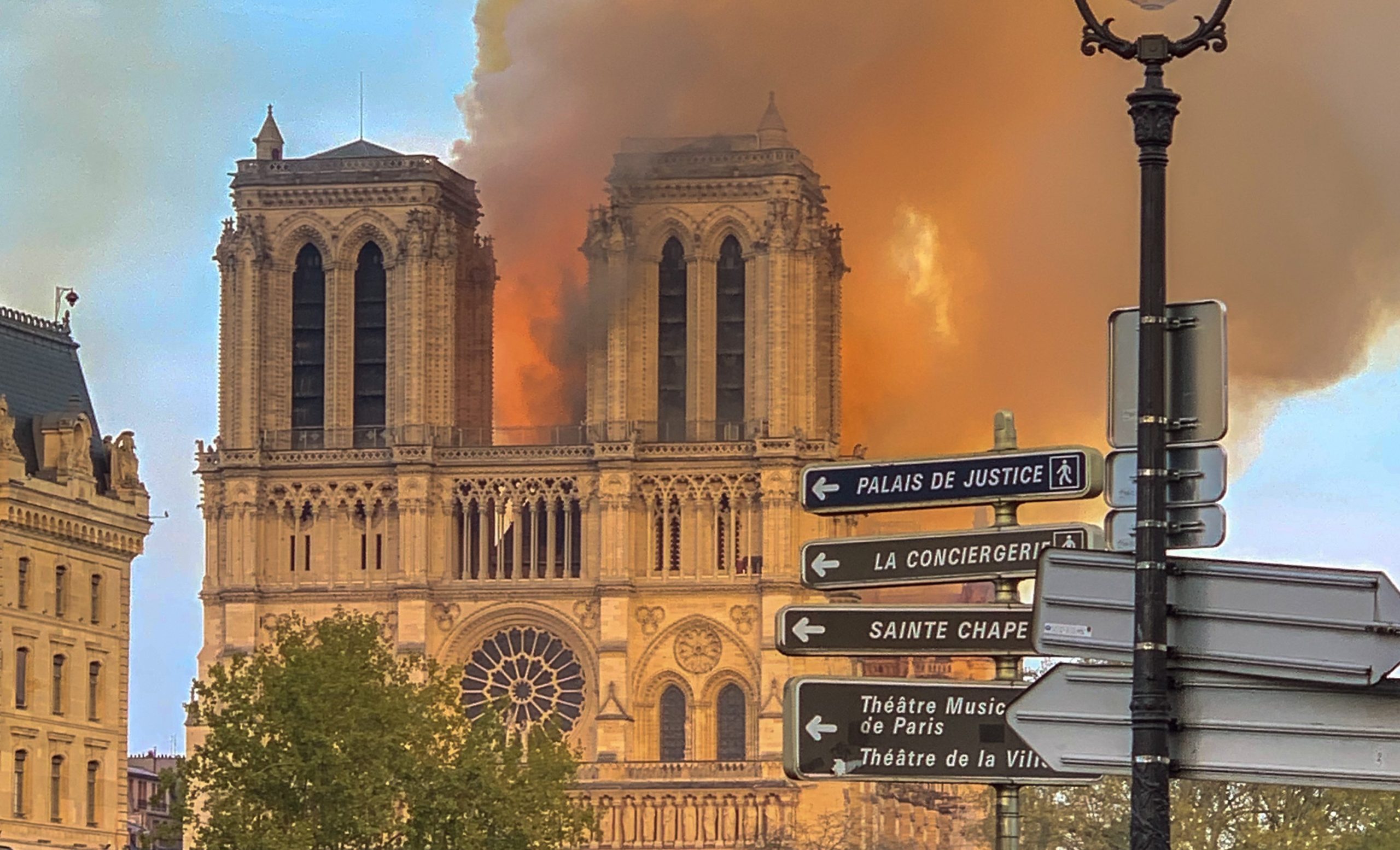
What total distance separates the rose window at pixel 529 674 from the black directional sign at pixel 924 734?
112 metres

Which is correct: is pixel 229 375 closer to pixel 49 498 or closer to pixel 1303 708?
pixel 49 498

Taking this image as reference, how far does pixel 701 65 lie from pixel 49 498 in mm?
51340

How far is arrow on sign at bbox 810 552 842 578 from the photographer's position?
23.8 m

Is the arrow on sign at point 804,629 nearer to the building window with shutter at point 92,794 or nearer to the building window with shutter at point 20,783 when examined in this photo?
Result: the building window with shutter at point 20,783

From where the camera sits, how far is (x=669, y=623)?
133 metres

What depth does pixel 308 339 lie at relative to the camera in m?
137

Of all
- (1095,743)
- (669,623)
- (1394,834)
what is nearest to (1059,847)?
(1394,834)

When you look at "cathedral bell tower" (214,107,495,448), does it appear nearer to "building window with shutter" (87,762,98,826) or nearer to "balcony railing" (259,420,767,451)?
"balcony railing" (259,420,767,451)

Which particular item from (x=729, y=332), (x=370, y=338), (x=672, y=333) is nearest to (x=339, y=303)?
(x=370, y=338)

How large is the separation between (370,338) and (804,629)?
11438cm

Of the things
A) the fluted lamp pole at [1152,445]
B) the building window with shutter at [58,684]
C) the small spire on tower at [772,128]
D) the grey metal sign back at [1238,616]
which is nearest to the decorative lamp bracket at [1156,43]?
the fluted lamp pole at [1152,445]

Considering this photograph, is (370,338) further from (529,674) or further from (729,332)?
(529,674)

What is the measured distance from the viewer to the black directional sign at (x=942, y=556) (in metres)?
23.1

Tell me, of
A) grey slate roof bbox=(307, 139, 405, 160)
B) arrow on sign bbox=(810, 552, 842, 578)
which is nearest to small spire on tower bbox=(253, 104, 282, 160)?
grey slate roof bbox=(307, 139, 405, 160)
